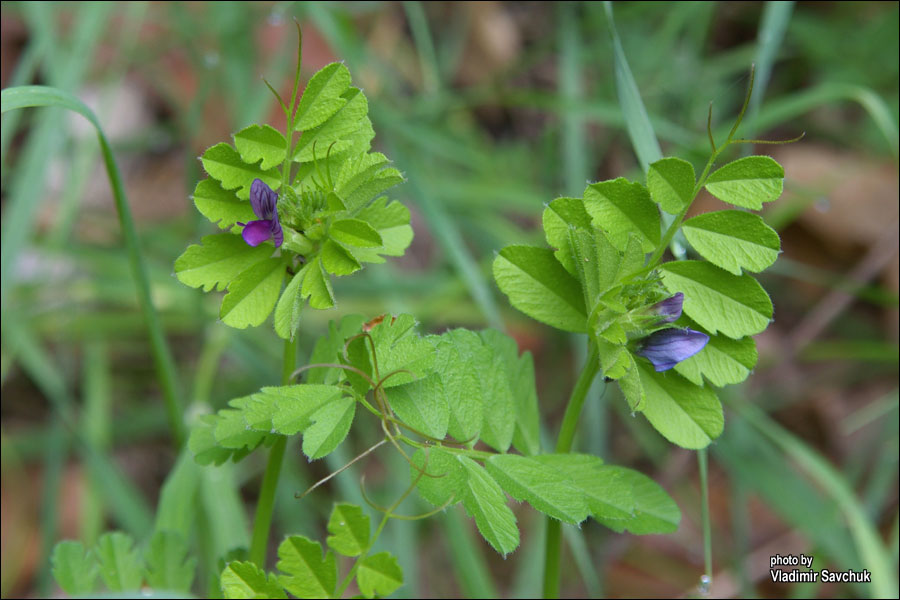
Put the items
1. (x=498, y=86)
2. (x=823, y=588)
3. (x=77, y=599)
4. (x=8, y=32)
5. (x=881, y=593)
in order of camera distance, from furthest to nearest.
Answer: (x=8, y=32) < (x=498, y=86) < (x=823, y=588) < (x=881, y=593) < (x=77, y=599)

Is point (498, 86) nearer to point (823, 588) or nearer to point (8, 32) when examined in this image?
point (823, 588)

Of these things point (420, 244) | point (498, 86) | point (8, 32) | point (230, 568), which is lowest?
point (230, 568)

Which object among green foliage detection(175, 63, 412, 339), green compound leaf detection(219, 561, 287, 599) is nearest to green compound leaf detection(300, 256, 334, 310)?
green foliage detection(175, 63, 412, 339)

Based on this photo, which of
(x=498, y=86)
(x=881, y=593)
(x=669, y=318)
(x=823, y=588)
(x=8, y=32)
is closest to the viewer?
(x=669, y=318)

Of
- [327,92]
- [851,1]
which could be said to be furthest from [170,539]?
[851,1]

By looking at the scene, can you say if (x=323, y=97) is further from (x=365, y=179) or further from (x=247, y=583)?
(x=247, y=583)

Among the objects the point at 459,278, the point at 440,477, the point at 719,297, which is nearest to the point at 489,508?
the point at 440,477
